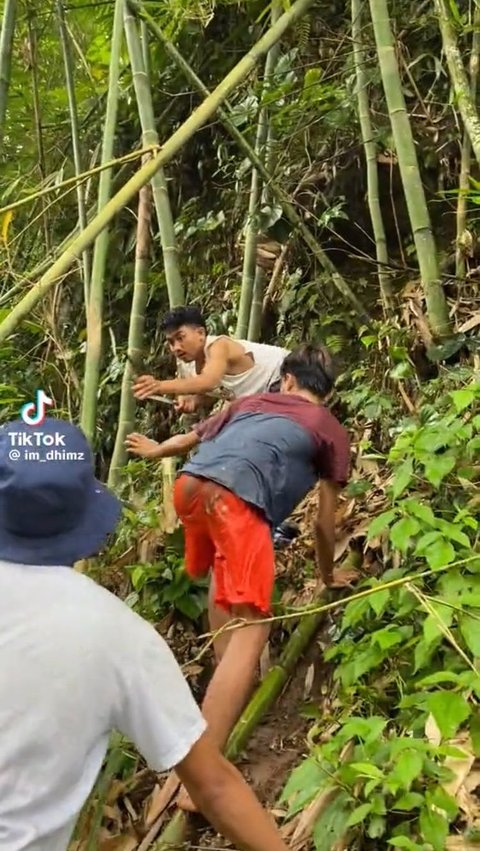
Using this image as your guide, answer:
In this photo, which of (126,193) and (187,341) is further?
(187,341)

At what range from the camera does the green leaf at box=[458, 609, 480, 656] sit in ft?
5.74

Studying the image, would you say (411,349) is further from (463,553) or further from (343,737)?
(343,737)

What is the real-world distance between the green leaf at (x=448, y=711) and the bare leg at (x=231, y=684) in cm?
68

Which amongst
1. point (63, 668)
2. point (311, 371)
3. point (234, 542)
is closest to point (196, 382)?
point (311, 371)

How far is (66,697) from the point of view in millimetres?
1182

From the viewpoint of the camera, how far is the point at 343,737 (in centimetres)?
183

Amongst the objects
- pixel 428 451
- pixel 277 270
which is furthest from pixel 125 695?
pixel 277 270

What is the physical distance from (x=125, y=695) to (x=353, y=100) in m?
3.90

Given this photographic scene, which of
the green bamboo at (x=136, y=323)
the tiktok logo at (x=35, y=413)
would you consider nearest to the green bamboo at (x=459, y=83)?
the green bamboo at (x=136, y=323)

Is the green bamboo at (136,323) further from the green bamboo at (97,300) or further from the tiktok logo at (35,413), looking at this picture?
the tiktok logo at (35,413)

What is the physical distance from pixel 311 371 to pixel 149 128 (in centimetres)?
114

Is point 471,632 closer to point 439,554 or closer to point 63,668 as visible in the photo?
point 439,554

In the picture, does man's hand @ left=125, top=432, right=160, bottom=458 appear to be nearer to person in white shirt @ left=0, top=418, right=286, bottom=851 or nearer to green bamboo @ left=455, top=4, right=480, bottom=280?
green bamboo @ left=455, top=4, right=480, bottom=280

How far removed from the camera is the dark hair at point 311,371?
2.82 metres
